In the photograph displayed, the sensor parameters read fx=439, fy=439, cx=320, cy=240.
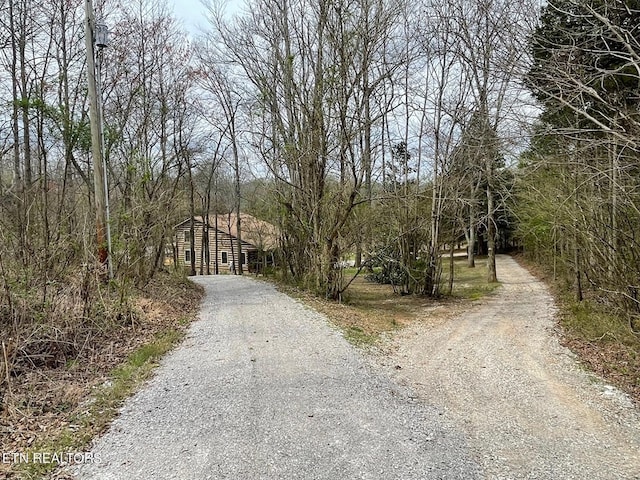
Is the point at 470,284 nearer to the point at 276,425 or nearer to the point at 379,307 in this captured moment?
the point at 379,307

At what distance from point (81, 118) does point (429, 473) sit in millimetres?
11206

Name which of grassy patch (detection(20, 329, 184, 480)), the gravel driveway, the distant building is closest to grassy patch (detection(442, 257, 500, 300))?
the gravel driveway

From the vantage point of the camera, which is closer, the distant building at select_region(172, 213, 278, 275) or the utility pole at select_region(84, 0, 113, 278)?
the utility pole at select_region(84, 0, 113, 278)

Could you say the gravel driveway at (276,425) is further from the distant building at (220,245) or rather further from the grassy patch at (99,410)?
the distant building at (220,245)

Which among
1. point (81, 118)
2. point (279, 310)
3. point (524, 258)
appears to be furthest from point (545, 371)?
point (524, 258)

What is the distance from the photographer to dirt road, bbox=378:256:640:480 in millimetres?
3449

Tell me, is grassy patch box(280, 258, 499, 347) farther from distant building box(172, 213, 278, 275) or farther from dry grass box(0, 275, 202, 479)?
distant building box(172, 213, 278, 275)

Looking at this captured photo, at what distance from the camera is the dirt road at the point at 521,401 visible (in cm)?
345

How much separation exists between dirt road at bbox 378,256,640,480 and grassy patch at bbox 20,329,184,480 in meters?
3.25

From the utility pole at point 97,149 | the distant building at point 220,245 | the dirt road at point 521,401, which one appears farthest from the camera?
the distant building at point 220,245

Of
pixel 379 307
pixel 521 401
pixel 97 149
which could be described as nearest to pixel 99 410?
pixel 521 401

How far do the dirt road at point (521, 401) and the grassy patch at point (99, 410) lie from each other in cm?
325

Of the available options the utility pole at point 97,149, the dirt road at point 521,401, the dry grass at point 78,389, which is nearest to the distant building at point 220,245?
the utility pole at point 97,149

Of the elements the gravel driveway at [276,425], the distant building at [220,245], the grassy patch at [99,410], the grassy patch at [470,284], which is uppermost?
the distant building at [220,245]
